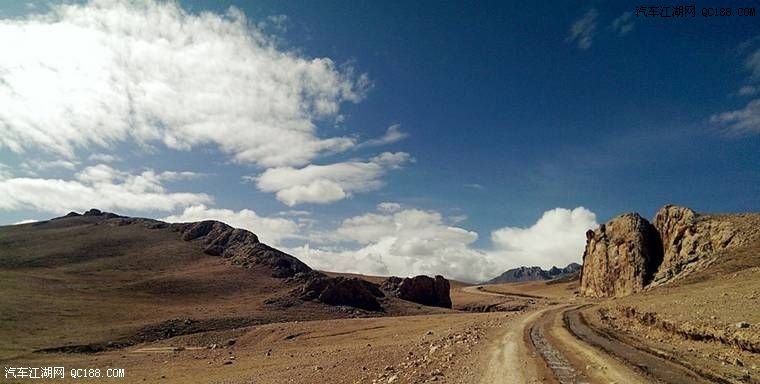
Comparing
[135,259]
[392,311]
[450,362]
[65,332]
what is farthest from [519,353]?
[135,259]

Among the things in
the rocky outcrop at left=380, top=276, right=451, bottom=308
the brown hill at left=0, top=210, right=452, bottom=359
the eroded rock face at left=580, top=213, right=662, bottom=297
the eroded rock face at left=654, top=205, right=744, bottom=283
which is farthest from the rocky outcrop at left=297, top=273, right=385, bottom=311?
the eroded rock face at left=654, top=205, right=744, bottom=283

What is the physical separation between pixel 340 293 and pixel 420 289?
1179 inches

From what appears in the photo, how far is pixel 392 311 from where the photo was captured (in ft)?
253

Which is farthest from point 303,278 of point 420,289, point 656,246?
point 656,246

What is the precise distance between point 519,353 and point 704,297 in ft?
63.0

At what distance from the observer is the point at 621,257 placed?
84125 mm

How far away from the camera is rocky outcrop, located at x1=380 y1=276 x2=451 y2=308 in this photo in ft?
319

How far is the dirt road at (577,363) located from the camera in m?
14.9

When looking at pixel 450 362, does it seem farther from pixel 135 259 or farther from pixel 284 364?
pixel 135 259

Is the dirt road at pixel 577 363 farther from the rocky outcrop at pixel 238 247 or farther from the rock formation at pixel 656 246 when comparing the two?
the rocky outcrop at pixel 238 247

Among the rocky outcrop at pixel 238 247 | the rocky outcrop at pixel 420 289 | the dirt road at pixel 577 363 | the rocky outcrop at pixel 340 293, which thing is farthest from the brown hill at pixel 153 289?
the dirt road at pixel 577 363

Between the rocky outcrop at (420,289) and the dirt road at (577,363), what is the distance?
2842 inches

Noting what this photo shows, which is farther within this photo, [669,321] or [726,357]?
[669,321]

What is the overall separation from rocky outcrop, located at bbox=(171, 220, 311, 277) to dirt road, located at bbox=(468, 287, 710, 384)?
70106 mm
